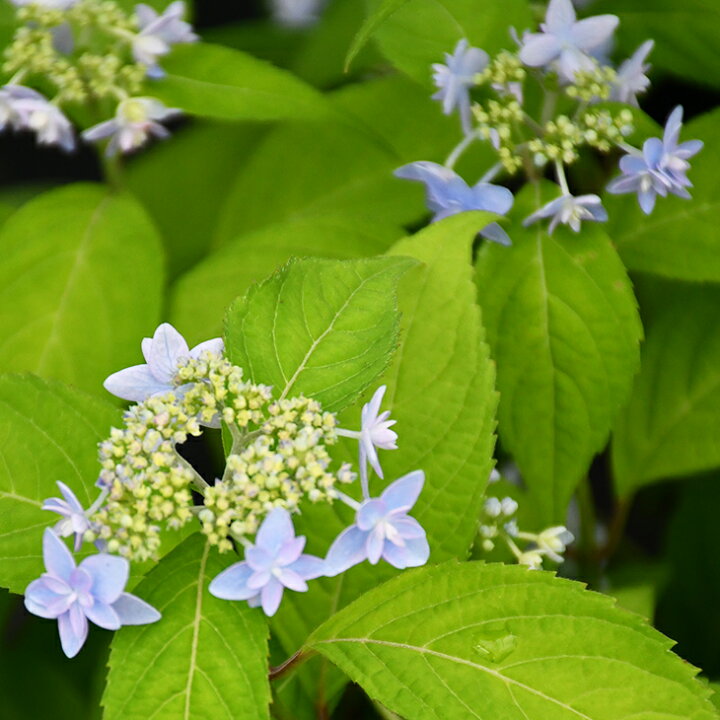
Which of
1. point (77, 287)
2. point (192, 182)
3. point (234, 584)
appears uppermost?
point (234, 584)

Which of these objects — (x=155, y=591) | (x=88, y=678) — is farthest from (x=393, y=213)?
(x=88, y=678)

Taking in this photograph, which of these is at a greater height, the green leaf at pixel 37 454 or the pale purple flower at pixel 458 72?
the pale purple flower at pixel 458 72

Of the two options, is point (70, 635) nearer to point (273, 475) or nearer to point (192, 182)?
point (273, 475)

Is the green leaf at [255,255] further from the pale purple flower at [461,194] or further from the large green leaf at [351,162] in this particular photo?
the pale purple flower at [461,194]

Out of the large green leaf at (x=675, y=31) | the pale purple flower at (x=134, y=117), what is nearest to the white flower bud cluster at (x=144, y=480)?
the pale purple flower at (x=134, y=117)

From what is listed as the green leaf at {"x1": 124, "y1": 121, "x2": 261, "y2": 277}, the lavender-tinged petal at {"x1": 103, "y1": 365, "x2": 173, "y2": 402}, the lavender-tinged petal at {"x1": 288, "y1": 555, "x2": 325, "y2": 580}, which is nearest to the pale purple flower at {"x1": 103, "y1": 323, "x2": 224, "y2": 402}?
the lavender-tinged petal at {"x1": 103, "y1": 365, "x2": 173, "y2": 402}

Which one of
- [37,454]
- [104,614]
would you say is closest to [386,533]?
[104,614]
